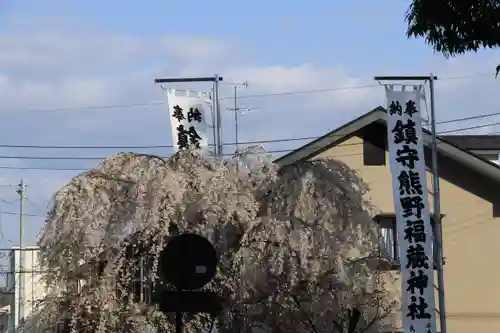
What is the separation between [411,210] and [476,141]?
11.4 m

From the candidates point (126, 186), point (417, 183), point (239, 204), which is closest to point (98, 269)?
point (126, 186)

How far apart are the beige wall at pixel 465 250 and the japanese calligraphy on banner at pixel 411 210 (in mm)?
4125

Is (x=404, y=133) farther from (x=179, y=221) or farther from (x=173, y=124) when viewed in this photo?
(x=173, y=124)

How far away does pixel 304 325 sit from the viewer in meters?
16.5

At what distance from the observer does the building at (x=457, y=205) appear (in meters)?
21.5

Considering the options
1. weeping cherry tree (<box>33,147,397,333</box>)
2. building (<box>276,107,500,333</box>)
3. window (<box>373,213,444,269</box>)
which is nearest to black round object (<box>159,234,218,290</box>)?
weeping cherry tree (<box>33,147,397,333</box>)

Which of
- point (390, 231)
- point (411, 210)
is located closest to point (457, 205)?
point (390, 231)

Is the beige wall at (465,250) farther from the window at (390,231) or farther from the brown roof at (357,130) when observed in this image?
the brown roof at (357,130)

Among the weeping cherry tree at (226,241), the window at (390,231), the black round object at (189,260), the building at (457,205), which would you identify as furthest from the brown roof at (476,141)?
the black round object at (189,260)

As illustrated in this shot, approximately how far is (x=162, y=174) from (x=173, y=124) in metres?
5.52

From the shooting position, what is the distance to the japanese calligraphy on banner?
1686cm

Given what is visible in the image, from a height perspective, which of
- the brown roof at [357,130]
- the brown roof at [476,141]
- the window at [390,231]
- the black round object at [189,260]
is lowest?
the black round object at [189,260]

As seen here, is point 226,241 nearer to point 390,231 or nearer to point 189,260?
point 189,260

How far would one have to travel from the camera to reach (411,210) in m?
17.2
